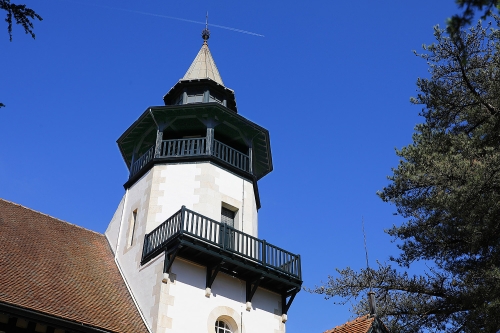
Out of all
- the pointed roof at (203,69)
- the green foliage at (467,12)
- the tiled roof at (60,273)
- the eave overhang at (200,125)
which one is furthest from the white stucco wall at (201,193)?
the green foliage at (467,12)

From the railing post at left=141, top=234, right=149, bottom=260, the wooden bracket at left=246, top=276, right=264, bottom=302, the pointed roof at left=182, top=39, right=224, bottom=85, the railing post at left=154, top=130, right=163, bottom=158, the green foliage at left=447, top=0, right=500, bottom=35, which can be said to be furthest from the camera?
the pointed roof at left=182, top=39, right=224, bottom=85

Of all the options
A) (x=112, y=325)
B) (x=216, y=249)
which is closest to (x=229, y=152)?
(x=216, y=249)

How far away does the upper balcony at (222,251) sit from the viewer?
1650 centimetres

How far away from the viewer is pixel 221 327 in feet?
55.5

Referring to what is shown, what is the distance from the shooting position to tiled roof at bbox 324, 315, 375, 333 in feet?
44.7

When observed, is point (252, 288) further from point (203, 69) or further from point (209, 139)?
point (203, 69)

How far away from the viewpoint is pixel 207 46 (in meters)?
27.3

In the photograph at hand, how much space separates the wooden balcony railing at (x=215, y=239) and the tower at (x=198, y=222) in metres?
0.03

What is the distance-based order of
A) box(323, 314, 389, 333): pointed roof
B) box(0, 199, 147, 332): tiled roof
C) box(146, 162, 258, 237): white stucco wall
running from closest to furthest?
1. box(323, 314, 389, 333): pointed roof
2. box(0, 199, 147, 332): tiled roof
3. box(146, 162, 258, 237): white stucco wall

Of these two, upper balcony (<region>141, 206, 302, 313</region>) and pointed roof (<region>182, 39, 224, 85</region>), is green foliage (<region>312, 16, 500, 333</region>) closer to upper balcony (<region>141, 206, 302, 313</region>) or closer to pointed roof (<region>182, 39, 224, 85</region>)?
upper balcony (<region>141, 206, 302, 313</region>)

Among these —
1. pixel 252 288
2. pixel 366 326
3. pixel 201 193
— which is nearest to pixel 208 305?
pixel 252 288

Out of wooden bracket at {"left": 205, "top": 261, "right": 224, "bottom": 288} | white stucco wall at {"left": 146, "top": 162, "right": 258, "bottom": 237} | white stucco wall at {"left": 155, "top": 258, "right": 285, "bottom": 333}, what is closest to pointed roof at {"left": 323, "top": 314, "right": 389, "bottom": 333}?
white stucco wall at {"left": 155, "top": 258, "right": 285, "bottom": 333}

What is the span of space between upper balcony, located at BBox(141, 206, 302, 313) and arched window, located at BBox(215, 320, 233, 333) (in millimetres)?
1147

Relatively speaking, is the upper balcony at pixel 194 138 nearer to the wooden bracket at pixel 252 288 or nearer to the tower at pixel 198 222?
the tower at pixel 198 222
